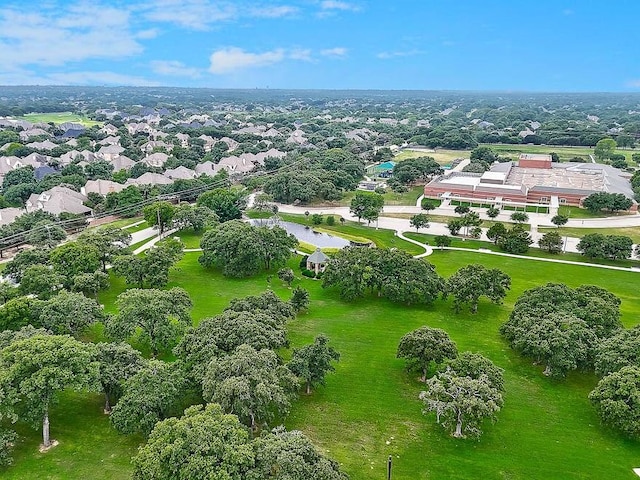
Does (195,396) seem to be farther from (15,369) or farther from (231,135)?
(231,135)

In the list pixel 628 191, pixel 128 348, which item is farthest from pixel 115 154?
pixel 628 191

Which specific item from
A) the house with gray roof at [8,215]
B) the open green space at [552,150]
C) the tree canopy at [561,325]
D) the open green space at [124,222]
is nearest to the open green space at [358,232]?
the open green space at [124,222]

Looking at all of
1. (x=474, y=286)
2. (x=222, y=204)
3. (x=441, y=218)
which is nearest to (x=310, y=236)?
(x=222, y=204)

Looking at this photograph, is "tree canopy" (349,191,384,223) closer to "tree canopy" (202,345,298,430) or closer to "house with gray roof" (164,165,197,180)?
"house with gray roof" (164,165,197,180)

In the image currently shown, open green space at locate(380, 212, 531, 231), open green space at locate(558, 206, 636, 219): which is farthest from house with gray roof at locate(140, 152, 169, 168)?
open green space at locate(558, 206, 636, 219)

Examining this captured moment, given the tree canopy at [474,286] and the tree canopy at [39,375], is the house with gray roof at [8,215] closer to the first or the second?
the tree canopy at [39,375]
